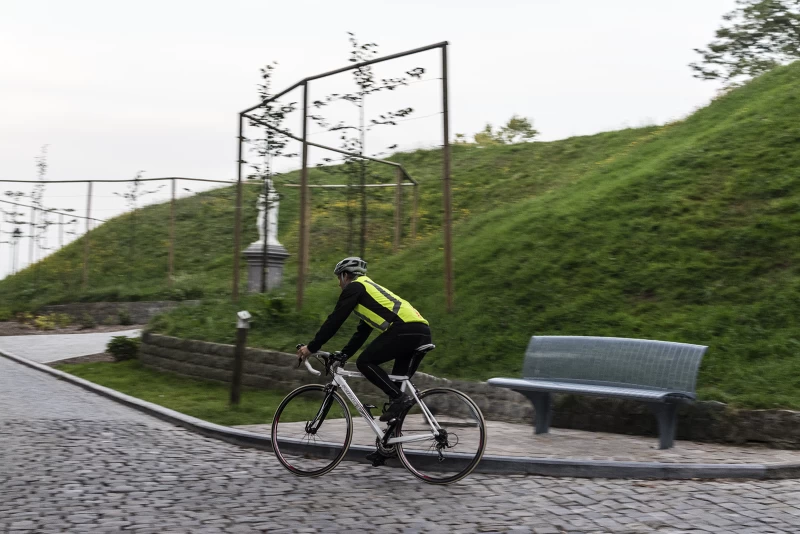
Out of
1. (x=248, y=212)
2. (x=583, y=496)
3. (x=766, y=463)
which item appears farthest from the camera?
(x=248, y=212)

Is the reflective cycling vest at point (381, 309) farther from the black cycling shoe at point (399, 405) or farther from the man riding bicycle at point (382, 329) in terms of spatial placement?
the black cycling shoe at point (399, 405)

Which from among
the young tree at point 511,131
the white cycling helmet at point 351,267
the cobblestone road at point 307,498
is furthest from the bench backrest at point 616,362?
the young tree at point 511,131

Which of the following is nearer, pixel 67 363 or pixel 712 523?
pixel 712 523

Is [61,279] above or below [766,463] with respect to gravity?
above

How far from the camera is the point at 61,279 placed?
27.3 m

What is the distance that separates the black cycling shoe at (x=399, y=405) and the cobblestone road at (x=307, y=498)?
20.0 inches

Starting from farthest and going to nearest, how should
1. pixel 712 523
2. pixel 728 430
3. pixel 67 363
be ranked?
pixel 67 363 → pixel 728 430 → pixel 712 523

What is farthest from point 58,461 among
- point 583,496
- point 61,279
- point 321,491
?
point 61,279

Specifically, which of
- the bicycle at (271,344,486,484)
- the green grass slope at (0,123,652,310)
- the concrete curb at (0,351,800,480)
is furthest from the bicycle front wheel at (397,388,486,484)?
the green grass slope at (0,123,652,310)

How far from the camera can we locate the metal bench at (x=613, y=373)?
7930 millimetres

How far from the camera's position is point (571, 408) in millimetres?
9367

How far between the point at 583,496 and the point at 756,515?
46.2 inches

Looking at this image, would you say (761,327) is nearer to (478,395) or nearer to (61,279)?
(478,395)

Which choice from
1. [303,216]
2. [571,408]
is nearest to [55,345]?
[303,216]
